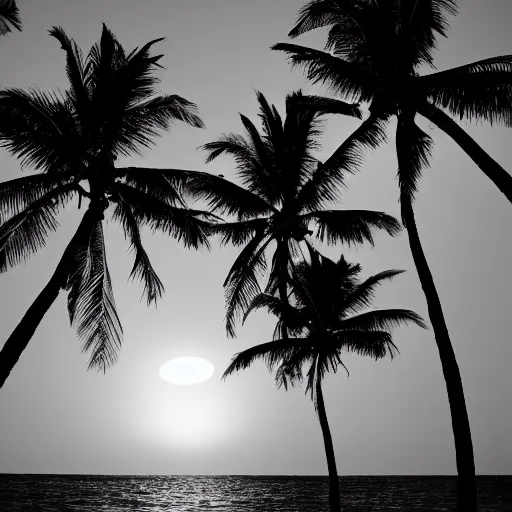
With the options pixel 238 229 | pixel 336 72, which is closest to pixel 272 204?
pixel 238 229

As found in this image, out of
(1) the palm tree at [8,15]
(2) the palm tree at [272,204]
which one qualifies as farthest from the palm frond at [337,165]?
(1) the palm tree at [8,15]

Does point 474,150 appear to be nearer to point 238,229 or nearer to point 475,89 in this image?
point 475,89

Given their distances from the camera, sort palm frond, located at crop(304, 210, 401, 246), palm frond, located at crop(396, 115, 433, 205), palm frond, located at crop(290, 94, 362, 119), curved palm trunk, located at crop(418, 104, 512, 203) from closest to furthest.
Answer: curved palm trunk, located at crop(418, 104, 512, 203), palm frond, located at crop(396, 115, 433, 205), palm frond, located at crop(290, 94, 362, 119), palm frond, located at crop(304, 210, 401, 246)

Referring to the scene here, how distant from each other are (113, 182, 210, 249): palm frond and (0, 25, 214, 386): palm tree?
3cm

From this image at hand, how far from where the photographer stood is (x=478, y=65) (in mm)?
10484

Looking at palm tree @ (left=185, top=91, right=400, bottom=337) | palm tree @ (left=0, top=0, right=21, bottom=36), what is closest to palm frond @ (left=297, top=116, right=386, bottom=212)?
palm tree @ (left=185, top=91, right=400, bottom=337)

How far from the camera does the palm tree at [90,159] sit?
11211 mm

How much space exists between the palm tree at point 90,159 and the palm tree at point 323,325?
7.28 metres

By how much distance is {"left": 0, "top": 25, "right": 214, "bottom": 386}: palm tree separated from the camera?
11.2 m

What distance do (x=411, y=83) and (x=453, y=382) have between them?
20.4 ft

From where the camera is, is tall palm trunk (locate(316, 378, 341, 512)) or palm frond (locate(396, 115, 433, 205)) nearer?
palm frond (locate(396, 115, 433, 205))

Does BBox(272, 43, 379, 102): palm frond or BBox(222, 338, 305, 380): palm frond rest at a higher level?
BBox(272, 43, 379, 102): palm frond

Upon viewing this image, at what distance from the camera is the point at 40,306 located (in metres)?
10.1

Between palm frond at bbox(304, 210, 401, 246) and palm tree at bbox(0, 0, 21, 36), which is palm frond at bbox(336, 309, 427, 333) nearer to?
palm frond at bbox(304, 210, 401, 246)
